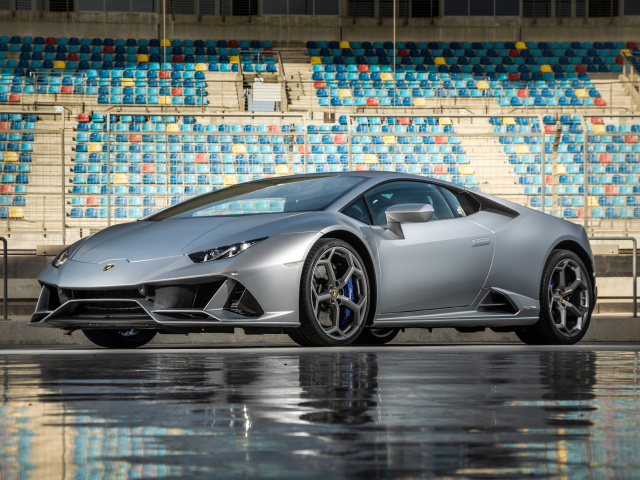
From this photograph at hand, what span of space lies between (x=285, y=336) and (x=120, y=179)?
5.53m

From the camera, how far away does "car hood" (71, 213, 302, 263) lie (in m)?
6.42

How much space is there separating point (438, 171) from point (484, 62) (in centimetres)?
1261

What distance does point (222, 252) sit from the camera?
632 cm

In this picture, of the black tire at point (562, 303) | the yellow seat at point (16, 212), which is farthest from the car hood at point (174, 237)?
the yellow seat at point (16, 212)

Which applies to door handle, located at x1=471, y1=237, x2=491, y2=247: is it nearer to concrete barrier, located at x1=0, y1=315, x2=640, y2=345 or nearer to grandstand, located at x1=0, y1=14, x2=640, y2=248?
concrete barrier, located at x1=0, y1=315, x2=640, y2=345

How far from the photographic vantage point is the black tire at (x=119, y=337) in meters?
7.36

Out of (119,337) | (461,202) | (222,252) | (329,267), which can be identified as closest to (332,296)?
(329,267)

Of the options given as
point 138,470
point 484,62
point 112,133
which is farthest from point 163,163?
point 484,62

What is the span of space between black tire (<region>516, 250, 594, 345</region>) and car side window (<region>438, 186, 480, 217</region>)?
2.22ft

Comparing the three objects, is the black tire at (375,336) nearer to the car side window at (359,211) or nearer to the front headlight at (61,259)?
the car side window at (359,211)

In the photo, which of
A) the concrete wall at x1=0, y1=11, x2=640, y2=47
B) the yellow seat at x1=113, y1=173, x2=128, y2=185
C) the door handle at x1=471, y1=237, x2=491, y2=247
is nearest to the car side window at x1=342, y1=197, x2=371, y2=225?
the door handle at x1=471, y1=237, x2=491, y2=247

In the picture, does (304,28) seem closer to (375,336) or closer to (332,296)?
(375,336)

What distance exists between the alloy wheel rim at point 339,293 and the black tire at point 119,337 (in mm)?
1548

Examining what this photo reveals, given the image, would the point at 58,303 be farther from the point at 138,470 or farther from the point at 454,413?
the point at 138,470
